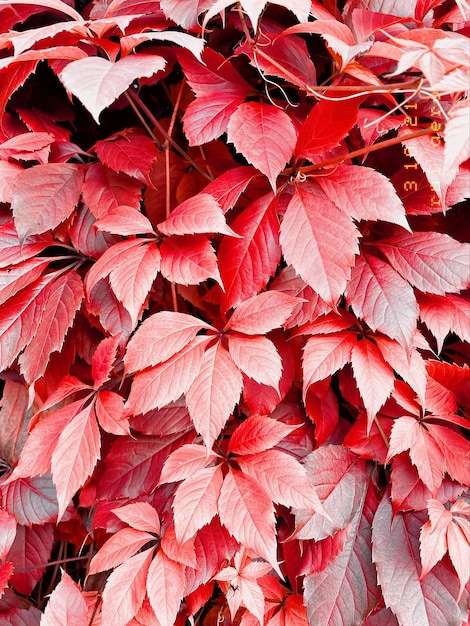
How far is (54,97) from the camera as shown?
82 centimetres

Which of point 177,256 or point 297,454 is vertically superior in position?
point 177,256

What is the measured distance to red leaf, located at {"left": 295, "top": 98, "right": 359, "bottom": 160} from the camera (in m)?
0.63

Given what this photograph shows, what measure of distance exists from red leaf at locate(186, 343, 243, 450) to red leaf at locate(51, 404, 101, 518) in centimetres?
16

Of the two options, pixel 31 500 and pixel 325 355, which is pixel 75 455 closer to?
pixel 31 500

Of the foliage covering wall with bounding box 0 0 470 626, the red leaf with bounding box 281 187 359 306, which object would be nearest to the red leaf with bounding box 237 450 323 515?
the foliage covering wall with bounding box 0 0 470 626

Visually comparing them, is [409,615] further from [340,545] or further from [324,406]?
[324,406]

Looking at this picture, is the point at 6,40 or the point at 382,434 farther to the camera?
the point at 382,434

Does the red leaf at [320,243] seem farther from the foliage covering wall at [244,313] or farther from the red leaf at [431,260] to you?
the red leaf at [431,260]

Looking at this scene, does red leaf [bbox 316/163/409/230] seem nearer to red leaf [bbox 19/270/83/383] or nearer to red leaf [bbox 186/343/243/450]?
red leaf [bbox 186/343/243/450]

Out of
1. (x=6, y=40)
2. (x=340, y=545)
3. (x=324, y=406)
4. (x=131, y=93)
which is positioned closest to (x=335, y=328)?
(x=324, y=406)

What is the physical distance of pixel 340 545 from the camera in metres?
0.74

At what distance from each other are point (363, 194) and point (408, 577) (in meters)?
0.51

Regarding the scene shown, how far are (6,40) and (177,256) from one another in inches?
12.9

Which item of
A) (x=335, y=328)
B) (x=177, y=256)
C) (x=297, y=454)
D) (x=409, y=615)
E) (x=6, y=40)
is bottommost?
(x=409, y=615)
